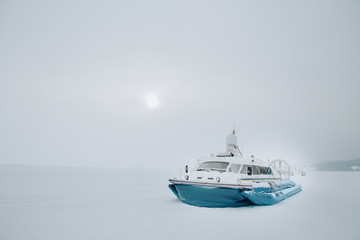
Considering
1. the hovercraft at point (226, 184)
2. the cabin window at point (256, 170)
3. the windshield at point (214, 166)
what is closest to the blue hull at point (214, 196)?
the hovercraft at point (226, 184)

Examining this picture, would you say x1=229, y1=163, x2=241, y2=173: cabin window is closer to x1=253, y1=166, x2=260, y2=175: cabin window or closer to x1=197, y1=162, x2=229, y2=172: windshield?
x1=197, y1=162, x2=229, y2=172: windshield

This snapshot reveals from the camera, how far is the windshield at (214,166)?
12.3 meters

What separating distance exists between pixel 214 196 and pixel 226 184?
80 centimetres

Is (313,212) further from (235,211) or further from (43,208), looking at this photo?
(43,208)

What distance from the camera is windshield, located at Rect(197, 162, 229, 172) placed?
485 inches

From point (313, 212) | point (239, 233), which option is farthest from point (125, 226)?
point (313, 212)

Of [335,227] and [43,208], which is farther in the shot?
[43,208]

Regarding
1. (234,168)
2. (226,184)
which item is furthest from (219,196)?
(234,168)

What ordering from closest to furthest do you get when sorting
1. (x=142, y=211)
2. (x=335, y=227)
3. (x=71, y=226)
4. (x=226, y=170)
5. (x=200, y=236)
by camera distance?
1. (x=200, y=236)
2. (x=71, y=226)
3. (x=335, y=227)
4. (x=142, y=211)
5. (x=226, y=170)

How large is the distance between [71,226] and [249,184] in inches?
296

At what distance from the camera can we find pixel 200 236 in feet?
23.2

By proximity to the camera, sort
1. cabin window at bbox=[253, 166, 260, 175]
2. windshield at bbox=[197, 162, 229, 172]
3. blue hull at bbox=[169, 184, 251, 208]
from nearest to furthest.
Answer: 1. blue hull at bbox=[169, 184, 251, 208]
2. windshield at bbox=[197, 162, 229, 172]
3. cabin window at bbox=[253, 166, 260, 175]

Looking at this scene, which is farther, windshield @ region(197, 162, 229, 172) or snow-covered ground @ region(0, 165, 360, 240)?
windshield @ region(197, 162, 229, 172)

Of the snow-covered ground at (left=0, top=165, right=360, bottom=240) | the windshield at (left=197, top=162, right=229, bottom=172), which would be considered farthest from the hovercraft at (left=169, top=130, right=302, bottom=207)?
the snow-covered ground at (left=0, top=165, right=360, bottom=240)
